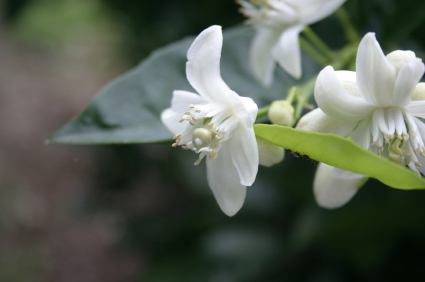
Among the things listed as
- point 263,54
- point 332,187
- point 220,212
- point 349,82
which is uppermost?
point 349,82

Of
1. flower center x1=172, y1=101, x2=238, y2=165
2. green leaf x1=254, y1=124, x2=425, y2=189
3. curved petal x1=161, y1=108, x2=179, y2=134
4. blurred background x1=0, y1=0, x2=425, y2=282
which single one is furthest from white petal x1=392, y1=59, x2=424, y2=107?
blurred background x1=0, y1=0, x2=425, y2=282

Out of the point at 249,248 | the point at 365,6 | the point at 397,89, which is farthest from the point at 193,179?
the point at 397,89

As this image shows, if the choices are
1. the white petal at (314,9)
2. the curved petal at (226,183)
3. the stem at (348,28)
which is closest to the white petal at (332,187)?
the curved petal at (226,183)

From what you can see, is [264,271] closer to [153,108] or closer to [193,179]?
[193,179]

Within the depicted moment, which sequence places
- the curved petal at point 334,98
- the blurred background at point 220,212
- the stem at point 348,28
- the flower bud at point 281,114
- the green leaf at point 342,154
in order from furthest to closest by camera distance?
the blurred background at point 220,212, the stem at point 348,28, the flower bud at point 281,114, the curved petal at point 334,98, the green leaf at point 342,154

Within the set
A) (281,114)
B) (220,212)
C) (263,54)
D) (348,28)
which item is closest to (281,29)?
(263,54)

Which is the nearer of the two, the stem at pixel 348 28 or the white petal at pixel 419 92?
the white petal at pixel 419 92

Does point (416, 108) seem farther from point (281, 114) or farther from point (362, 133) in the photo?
point (281, 114)

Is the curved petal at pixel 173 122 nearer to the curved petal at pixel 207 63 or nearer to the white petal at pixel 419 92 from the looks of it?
the curved petal at pixel 207 63
